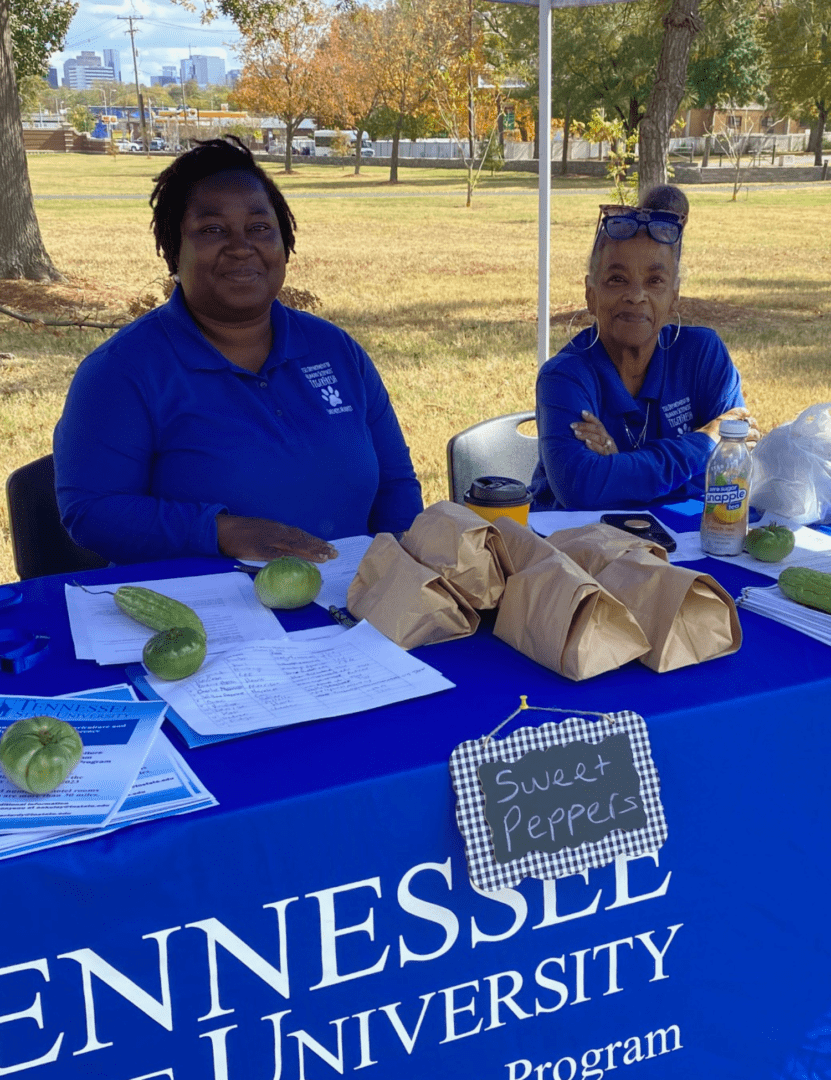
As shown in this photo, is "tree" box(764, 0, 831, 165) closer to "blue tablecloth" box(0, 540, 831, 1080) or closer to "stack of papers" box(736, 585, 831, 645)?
"stack of papers" box(736, 585, 831, 645)

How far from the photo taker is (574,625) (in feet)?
5.08

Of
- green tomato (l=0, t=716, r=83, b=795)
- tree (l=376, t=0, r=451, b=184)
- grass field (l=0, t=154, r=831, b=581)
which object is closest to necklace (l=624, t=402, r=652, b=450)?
green tomato (l=0, t=716, r=83, b=795)

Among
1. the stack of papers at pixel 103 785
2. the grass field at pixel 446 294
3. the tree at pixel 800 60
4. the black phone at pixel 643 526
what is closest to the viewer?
the stack of papers at pixel 103 785

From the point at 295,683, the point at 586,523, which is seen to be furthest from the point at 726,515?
the point at 295,683

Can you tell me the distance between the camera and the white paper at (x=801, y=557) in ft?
6.63

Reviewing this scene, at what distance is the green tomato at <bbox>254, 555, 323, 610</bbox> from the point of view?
182 cm

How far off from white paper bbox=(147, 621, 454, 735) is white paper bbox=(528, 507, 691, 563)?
63 centimetres

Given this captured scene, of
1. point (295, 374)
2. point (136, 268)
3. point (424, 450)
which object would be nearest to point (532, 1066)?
point (295, 374)

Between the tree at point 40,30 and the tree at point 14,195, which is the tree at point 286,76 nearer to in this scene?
the tree at point 40,30

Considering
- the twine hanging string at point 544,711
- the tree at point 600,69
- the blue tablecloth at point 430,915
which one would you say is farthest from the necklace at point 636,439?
the tree at point 600,69

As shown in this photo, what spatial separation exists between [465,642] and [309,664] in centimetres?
26

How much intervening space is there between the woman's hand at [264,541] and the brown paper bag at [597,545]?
51 centimetres

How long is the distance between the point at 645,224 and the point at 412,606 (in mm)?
1435

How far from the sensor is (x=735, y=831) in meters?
1.53
